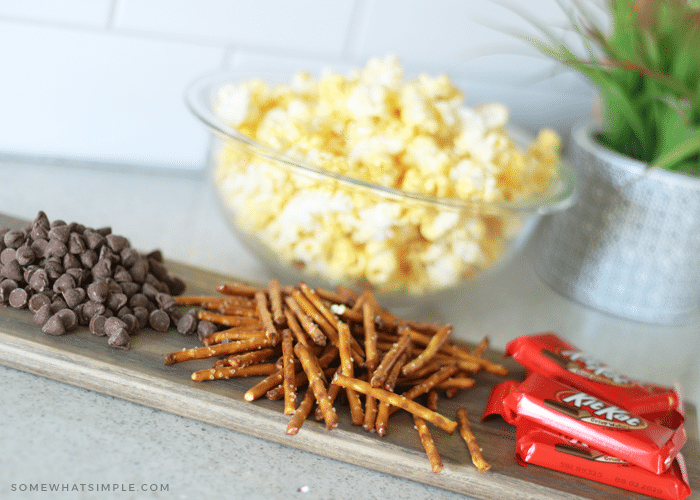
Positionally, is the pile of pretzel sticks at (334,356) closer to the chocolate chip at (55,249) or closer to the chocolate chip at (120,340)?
the chocolate chip at (120,340)

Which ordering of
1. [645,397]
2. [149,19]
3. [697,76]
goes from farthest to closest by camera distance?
[149,19]
[697,76]
[645,397]

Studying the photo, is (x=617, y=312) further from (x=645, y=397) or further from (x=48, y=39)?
(x=48, y=39)

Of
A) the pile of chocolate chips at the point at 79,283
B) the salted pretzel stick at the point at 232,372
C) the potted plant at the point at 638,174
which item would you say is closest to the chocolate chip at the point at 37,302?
the pile of chocolate chips at the point at 79,283

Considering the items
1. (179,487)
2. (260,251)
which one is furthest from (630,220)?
(179,487)

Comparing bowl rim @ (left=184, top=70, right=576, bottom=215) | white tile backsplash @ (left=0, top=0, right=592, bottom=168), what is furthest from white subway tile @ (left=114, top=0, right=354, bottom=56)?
bowl rim @ (left=184, top=70, right=576, bottom=215)

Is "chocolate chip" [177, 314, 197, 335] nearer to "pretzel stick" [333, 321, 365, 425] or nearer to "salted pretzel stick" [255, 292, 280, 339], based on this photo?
"salted pretzel stick" [255, 292, 280, 339]

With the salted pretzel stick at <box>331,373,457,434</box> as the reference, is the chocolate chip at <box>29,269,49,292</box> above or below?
above

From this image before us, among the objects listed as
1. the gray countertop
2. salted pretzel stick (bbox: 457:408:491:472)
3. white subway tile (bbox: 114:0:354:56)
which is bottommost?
the gray countertop

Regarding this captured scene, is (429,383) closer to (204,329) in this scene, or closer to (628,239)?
(204,329)
